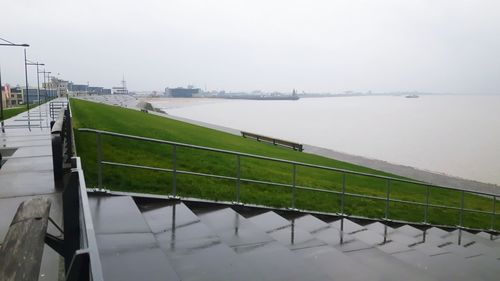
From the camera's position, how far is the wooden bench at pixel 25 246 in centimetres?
184

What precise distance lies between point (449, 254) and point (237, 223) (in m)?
4.31

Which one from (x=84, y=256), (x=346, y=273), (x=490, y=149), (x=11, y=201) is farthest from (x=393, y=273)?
(x=490, y=149)

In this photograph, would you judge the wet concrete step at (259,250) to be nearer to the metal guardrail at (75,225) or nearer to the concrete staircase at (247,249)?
the concrete staircase at (247,249)

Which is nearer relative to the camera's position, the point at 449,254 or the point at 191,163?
the point at 449,254

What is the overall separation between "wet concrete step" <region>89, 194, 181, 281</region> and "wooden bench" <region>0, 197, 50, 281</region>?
1090 millimetres

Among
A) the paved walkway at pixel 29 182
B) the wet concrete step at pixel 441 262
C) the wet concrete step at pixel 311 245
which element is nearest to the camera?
the paved walkway at pixel 29 182

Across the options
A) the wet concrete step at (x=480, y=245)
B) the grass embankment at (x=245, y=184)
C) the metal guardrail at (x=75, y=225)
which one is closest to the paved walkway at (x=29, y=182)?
the metal guardrail at (x=75, y=225)

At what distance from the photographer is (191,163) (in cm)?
1314

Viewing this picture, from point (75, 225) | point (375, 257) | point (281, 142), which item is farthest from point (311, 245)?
point (281, 142)

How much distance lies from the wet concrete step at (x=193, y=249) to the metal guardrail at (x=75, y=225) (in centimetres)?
128

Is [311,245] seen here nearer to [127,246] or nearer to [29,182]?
[127,246]

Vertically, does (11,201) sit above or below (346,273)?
above

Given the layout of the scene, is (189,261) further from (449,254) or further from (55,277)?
Result: (449,254)

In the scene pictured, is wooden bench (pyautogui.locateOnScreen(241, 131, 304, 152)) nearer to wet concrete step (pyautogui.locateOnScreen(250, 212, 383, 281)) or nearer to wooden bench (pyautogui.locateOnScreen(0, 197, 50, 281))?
wet concrete step (pyautogui.locateOnScreen(250, 212, 383, 281))
